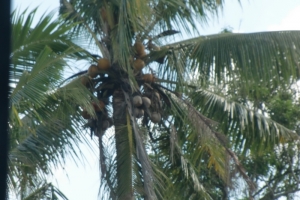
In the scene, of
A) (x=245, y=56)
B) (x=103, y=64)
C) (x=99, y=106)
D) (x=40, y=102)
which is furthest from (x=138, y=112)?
(x=40, y=102)

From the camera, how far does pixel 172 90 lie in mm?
9570

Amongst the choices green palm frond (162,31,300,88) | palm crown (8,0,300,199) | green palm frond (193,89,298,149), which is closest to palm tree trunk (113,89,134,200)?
palm crown (8,0,300,199)

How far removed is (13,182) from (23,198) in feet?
3.82

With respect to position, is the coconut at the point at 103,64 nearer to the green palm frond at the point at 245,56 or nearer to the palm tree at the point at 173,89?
the palm tree at the point at 173,89

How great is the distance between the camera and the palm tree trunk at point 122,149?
8133 mm

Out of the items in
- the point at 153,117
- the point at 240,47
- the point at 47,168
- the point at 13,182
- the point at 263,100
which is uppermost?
the point at 263,100

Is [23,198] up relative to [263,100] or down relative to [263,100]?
down

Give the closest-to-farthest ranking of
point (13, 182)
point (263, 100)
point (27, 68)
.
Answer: point (27, 68) → point (13, 182) → point (263, 100)

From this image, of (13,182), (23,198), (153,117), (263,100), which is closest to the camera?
(13,182)

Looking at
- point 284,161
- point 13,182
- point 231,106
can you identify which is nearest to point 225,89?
point 231,106

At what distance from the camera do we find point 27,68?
6297 millimetres

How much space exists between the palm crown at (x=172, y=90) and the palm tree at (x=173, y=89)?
0.04 feet

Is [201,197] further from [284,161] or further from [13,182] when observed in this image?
[284,161]

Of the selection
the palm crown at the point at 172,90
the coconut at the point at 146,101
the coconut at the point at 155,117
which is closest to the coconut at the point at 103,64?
the palm crown at the point at 172,90
